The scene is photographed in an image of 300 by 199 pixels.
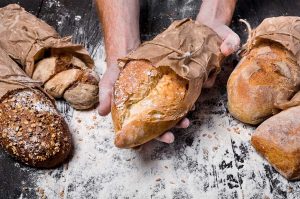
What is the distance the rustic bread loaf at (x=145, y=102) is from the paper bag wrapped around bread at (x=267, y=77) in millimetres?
215

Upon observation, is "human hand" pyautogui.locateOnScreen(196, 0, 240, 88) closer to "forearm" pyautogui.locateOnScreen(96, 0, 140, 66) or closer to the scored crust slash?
the scored crust slash

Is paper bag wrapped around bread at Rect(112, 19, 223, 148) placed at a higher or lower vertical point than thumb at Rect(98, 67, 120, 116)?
higher

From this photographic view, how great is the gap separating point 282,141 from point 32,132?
2.32 ft

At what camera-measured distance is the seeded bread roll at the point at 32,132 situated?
1329 mm

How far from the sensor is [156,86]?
1.31m

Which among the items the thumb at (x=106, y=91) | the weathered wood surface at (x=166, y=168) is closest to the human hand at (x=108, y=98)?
the thumb at (x=106, y=91)

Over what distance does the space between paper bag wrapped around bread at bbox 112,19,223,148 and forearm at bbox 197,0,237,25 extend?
10.5 inches

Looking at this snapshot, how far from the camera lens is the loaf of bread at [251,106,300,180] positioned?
131 centimetres

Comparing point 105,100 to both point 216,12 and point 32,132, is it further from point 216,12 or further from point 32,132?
point 216,12

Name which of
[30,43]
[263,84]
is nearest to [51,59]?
[30,43]

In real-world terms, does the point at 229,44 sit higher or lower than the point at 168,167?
higher

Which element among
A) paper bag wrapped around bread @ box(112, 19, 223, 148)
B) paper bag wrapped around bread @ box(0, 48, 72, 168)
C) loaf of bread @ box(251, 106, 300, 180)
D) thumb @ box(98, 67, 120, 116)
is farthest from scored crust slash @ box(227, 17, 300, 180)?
paper bag wrapped around bread @ box(0, 48, 72, 168)

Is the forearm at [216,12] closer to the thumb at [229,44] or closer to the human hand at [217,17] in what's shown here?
the human hand at [217,17]

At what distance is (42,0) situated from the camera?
6.49ft
